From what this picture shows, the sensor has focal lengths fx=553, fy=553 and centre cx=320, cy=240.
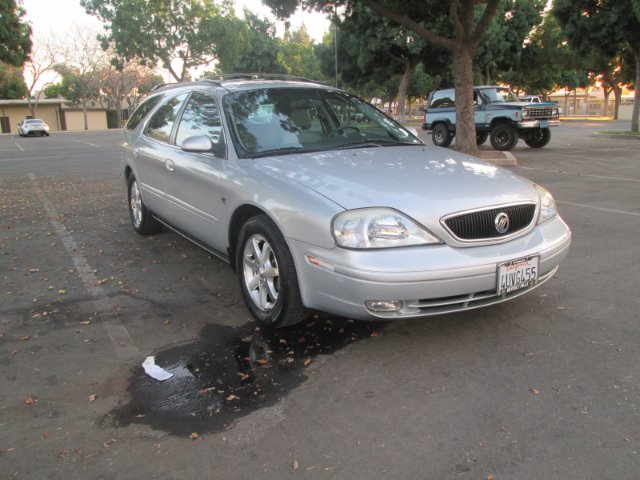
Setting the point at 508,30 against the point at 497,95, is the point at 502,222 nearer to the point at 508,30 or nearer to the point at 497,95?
the point at 497,95

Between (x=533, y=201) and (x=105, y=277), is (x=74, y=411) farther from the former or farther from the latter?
(x=533, y=201)

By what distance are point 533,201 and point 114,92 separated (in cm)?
7017

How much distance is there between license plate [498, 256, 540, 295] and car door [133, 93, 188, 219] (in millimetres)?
3077

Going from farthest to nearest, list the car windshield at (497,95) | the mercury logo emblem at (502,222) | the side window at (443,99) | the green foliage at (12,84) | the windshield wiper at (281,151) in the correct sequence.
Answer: the green foliage at (12,84), the side window at (443,99), the car windshield at (497,95), the windshield wiper at (281,151), the mercury logo emblem at (502,222)

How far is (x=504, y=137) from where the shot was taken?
16.3 m

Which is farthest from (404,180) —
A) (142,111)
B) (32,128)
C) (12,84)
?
(12,84)

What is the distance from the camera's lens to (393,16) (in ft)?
41.4

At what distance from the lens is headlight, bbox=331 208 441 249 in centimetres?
309

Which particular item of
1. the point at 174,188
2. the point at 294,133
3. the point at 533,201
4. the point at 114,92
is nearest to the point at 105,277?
the point at 174,188

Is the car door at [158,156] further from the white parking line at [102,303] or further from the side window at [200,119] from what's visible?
the white parking line at [102,303]

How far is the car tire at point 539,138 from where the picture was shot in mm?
16975

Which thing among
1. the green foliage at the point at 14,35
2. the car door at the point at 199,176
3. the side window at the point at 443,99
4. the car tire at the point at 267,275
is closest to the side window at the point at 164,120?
the car door at the point at 199,176

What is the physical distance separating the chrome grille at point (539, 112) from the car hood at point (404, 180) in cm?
1289

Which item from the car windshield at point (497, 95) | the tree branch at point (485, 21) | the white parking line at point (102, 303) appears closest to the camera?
the white parking line at point (102, 303)
